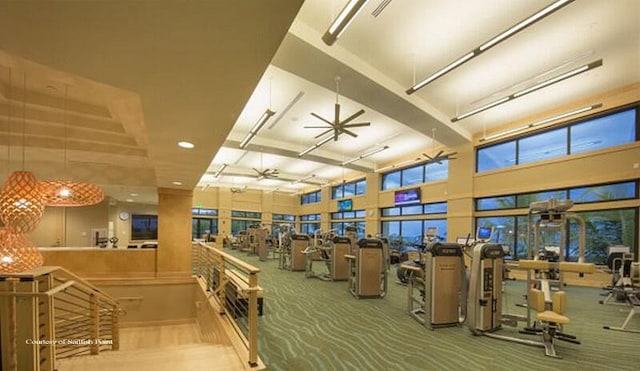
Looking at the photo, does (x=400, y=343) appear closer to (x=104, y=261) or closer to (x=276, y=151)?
(x=104, y=261)

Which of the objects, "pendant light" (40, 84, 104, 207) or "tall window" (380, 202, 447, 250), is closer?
"pendant light" (40, 84, 104, 207)

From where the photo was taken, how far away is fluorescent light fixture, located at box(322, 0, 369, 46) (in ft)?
11.0

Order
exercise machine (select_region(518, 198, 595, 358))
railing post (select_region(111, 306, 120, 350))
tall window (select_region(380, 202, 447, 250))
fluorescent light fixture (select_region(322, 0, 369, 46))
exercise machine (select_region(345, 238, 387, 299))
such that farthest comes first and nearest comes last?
tall window (select_region(380, 202, 447, 250))
exercise machine (select_region(345, 238, 387, 299))
railing post (select_region(111, 306, 120, 350))
exercise machine (select_region(518, 198, 595, 358))
fluorescent light fixture (select_region(322, 0, 369, 46))

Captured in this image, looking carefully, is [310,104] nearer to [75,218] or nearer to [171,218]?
[171,218]

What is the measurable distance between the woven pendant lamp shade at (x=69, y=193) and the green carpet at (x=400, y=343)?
10.2ft

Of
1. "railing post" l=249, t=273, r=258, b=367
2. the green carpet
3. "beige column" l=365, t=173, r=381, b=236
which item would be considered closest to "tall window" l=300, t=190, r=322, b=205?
"beige column" l=365, t=173, r=381, b=236

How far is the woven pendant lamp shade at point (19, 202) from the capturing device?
2.92 m

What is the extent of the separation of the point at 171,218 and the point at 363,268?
17.4 feet

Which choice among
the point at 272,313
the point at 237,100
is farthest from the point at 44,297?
the point at 272,313

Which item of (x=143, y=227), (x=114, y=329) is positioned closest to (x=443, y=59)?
(x=114, y=329)

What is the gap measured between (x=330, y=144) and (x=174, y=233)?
21.3 ft

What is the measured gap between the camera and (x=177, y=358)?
324 cm

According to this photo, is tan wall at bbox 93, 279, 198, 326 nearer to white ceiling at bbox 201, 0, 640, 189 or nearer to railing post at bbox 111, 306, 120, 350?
railing post at bbox 111, 306, 120, 350

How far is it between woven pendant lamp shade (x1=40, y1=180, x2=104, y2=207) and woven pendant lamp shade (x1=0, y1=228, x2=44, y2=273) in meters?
1.00
